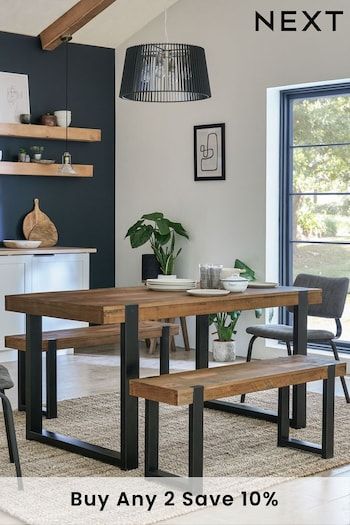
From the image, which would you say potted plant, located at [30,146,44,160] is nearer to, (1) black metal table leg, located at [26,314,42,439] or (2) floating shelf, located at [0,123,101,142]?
(2) floating shelf, located at [0,123,101,142]

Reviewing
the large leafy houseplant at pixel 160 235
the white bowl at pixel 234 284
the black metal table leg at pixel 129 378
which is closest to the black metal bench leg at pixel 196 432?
the black metal table leg at pixel 129 378

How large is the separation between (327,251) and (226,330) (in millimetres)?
1029

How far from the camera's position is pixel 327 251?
287 inches

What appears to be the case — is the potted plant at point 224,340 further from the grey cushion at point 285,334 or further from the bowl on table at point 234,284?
Result: the bowl on table at point 234,284

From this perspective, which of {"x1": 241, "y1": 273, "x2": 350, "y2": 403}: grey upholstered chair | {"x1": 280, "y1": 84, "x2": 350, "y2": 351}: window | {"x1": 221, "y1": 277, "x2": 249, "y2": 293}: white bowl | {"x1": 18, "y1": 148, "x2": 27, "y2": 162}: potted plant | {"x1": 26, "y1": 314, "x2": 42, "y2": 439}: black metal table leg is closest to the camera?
{"x1": 26, "y1": 314, "x2": 42, "y2": 439}: black metal table leg

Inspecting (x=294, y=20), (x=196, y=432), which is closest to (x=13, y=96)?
(x=294, y=20)

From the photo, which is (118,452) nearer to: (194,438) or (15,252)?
(194,438)

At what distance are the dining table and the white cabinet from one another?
2.55m

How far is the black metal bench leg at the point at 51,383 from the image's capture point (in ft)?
17.6

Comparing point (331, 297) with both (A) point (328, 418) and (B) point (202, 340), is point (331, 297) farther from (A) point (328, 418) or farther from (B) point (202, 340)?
(A) point (328, 418)

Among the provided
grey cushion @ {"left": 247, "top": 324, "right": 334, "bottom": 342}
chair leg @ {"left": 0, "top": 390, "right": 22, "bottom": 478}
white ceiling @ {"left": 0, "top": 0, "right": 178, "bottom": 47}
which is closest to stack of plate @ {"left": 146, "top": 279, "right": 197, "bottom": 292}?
grey cushion @ {"left": 247, "top": 324, "right": 334, "bottom": 342}

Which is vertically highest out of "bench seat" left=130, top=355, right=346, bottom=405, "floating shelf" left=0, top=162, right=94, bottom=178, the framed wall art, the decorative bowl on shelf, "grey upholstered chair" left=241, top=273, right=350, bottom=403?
the framed wall art

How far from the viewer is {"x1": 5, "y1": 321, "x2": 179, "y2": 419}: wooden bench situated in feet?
17.6

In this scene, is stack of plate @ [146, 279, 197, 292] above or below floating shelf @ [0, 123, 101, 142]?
below
